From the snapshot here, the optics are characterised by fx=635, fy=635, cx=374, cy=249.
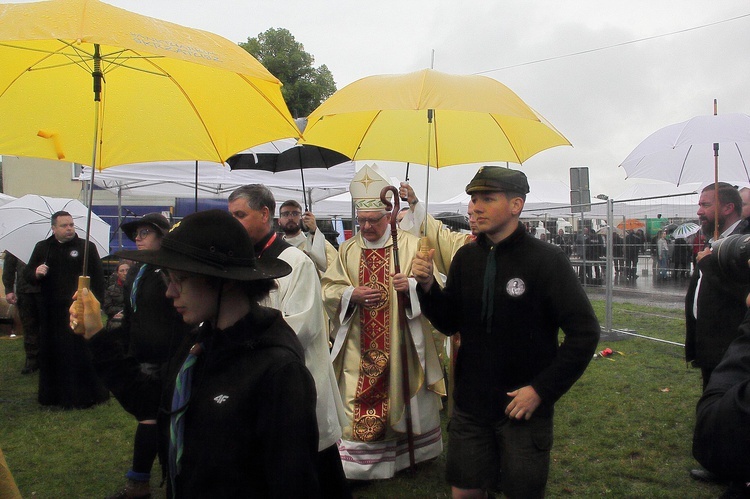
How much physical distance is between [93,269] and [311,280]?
178 inches

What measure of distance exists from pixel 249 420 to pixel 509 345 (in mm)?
1502

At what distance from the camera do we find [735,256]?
1.61m

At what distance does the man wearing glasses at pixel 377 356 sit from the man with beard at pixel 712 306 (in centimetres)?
183

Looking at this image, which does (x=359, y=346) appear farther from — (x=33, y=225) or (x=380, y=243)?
(x=33, y=225)

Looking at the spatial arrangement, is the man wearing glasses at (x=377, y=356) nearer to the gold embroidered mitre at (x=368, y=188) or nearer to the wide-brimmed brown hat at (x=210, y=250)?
the gold embroidered mitre at (x=368, y=188)

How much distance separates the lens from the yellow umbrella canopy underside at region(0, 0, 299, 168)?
10.3ft

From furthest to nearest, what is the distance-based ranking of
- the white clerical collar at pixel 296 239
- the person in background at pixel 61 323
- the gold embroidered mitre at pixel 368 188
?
the person in background at pixel 61 323 < the white clerical collar at pixel 296 239 < the gold embroidered mitre at pixel 368 188

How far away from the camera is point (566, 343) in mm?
2756

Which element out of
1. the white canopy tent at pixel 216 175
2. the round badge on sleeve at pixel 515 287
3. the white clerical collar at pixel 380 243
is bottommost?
the round badge on sleeve at pixel 515 287

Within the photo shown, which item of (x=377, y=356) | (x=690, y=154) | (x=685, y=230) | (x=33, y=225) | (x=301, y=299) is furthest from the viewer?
(x=33, y=225)

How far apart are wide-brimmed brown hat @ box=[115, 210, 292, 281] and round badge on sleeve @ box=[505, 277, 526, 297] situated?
4.40ft

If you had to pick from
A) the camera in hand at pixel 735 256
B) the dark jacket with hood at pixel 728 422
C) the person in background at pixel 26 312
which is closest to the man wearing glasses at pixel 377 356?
the camera in hand at pixel 735 256

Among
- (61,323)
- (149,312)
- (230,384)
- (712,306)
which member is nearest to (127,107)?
(149,312)

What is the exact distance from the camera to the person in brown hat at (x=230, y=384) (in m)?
1.68
